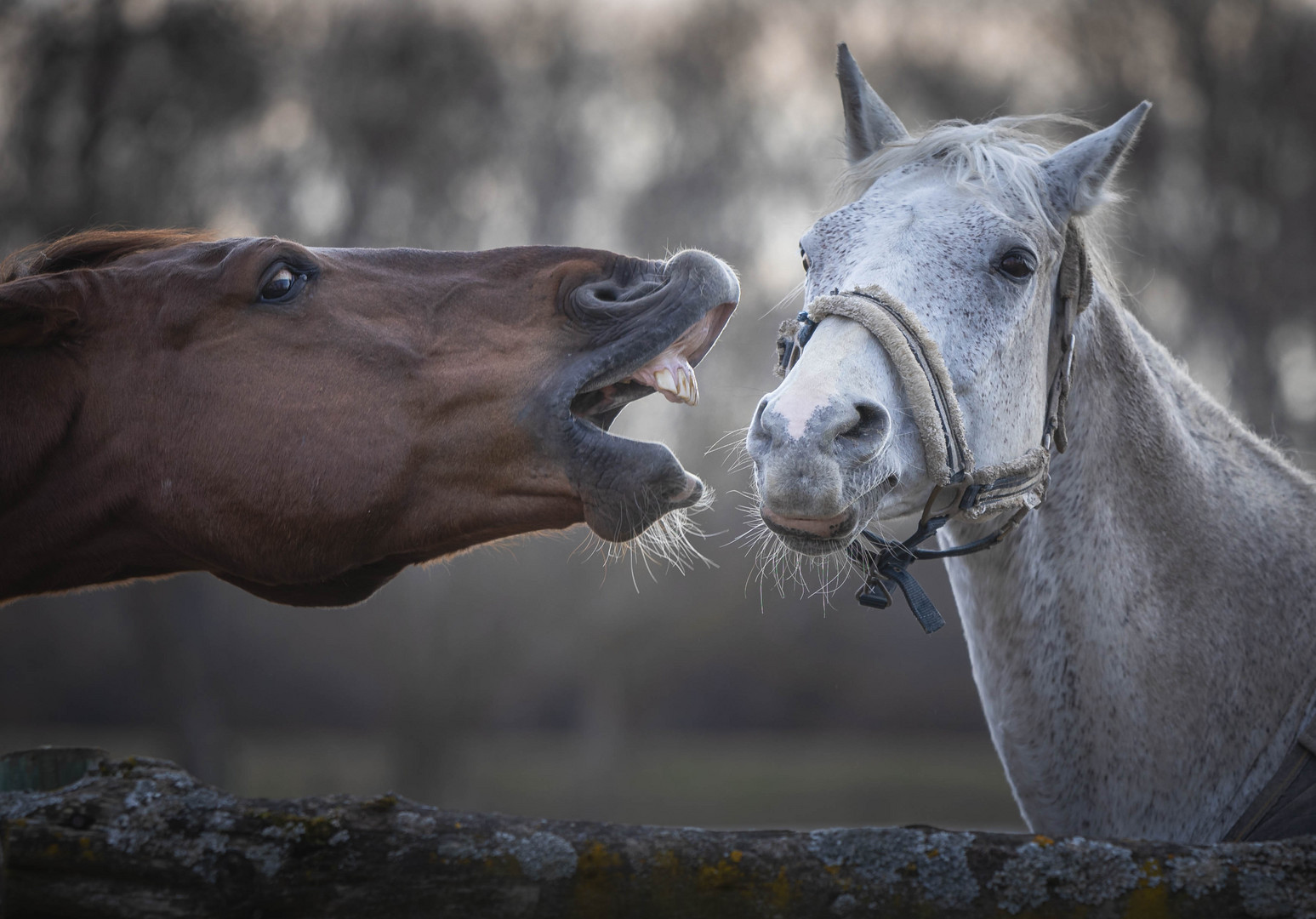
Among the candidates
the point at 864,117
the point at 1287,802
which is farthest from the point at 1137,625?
the point at 864,117

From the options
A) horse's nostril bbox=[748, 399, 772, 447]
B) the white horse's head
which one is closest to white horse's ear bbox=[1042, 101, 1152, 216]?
the white horse's head

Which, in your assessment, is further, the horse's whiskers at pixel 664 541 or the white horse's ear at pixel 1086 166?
the white horse's ear at pixel 1086 166

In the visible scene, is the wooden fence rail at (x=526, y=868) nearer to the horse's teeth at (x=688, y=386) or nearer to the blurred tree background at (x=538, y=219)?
the horse's teeth at (x=688, y=386)

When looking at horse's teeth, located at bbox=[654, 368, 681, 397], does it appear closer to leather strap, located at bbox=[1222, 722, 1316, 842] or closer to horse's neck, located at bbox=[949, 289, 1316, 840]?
horse's neck, located at bbox=[949, 289, 1316, 840]

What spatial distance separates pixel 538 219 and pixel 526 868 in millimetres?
15565

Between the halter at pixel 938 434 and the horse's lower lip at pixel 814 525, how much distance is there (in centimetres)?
32

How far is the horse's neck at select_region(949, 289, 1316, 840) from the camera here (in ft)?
8.87

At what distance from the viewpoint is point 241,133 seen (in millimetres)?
15086

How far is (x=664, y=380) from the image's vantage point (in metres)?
2.50

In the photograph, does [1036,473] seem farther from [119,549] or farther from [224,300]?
[119,549]

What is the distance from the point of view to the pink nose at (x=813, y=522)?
2268 mm

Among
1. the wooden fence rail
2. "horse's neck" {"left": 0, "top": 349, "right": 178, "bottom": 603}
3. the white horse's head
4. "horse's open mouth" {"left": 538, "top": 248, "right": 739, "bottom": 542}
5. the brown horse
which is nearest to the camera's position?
the wooden fence rail

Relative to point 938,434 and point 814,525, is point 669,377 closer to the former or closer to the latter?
point 814,525

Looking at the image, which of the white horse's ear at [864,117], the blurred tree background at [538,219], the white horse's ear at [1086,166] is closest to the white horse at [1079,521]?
the white horse's ear at [1086,166]
